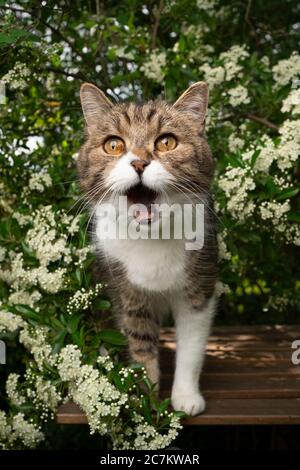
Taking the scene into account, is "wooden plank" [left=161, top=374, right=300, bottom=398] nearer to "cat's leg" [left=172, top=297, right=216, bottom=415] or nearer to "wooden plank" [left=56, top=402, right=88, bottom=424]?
"cat's leg" [left=172, top=297, right=216, bottom=415]

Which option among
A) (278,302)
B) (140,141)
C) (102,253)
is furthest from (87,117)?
(278,302)

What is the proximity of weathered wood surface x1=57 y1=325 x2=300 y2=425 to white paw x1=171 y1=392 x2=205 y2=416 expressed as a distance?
0.02 m

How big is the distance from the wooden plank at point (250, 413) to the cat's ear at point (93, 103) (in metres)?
1.03

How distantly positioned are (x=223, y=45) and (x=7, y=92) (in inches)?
52.6

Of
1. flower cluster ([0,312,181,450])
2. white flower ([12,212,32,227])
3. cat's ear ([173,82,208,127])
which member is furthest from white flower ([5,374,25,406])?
cat's ear ([173,82,208,127])

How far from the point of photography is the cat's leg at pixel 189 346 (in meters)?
1.84

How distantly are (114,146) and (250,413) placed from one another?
3.09 ft

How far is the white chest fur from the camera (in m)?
1.82

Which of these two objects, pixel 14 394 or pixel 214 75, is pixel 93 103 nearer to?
pixel 214 75

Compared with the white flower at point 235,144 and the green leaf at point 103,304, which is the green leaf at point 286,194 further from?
the green leaf at point 103,304

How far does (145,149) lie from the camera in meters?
1.67

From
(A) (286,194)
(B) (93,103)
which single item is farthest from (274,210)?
(B) (93,103)

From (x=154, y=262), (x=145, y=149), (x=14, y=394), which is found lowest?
(x=14, y=394)

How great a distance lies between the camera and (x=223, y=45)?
307cm
